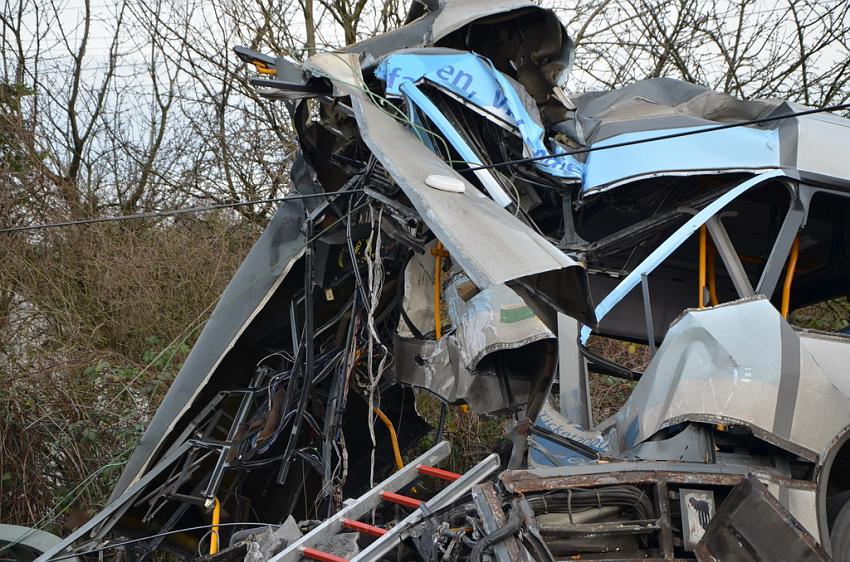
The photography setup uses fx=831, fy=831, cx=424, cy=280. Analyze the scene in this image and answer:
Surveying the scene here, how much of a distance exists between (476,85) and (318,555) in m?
2.47

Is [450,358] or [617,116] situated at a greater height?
[617,116]

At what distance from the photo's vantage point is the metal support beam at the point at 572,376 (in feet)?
14.5

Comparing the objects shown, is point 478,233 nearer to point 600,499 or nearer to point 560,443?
point 600,499

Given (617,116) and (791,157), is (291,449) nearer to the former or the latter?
(617,116)

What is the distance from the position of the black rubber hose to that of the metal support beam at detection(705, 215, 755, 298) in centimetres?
177

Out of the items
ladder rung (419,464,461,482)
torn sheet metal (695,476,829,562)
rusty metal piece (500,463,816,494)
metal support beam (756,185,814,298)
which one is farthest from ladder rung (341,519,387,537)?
metal support beam (756,185,814,298)

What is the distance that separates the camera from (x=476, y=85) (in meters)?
4.38

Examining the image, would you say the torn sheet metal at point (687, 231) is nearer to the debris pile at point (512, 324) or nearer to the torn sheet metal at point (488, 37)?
the debris pile at point (512, 324)

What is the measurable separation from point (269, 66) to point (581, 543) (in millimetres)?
2863

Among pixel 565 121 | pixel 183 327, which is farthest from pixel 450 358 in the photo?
pixel 183 327

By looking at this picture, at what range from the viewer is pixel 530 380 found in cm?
452

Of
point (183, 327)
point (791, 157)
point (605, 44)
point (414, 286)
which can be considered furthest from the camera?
point (605, 44)

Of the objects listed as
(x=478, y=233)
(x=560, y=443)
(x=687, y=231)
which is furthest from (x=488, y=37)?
(x=560, y=443)

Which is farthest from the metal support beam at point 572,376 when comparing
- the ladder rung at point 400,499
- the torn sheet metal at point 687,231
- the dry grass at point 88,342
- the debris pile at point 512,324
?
the dry grass at point 88,342
